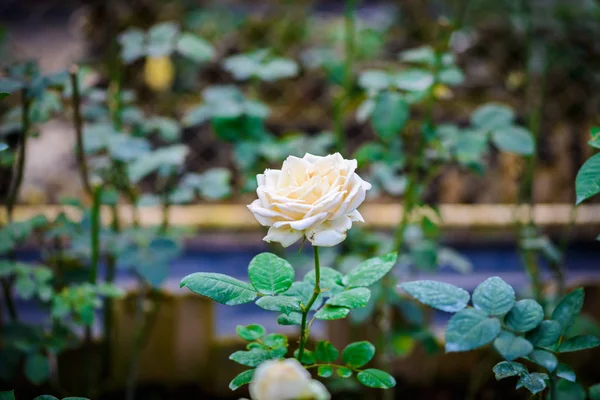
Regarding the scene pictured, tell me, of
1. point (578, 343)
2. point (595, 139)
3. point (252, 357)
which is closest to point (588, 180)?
point (595, 139)

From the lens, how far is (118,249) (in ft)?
3.00

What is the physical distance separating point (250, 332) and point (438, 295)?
19cm

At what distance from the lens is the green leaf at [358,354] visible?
0.49 m

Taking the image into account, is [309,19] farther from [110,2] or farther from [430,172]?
[430,172]

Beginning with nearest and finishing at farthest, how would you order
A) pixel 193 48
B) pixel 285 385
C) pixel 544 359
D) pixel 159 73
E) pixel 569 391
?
1. pixel 285 385
2. pixel 544 359
3. pixel 569 391
4. pixel 193 48
5. pixel 159 73

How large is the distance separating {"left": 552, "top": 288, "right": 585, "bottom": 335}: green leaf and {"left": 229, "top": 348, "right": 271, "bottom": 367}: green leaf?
0.27 meters

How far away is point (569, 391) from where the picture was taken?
66cm

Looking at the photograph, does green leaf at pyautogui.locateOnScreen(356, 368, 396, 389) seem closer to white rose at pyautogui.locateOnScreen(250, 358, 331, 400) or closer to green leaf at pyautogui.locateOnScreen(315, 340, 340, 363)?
green leaf at pyautogui.locateOnScreen(315, 340, 340, 363)

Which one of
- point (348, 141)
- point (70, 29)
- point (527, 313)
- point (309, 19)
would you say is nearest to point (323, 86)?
point (348, 141)

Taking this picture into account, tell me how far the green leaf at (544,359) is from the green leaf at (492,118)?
1.77ft

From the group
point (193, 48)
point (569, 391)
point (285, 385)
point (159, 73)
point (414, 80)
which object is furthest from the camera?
point (159, 73)

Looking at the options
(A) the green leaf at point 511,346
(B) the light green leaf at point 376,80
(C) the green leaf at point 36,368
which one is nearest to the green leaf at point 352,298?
(A) the green leaf at point 511,346

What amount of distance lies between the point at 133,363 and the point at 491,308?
827 millimetres

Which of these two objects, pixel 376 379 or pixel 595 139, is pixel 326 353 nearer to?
pixel 376 379
